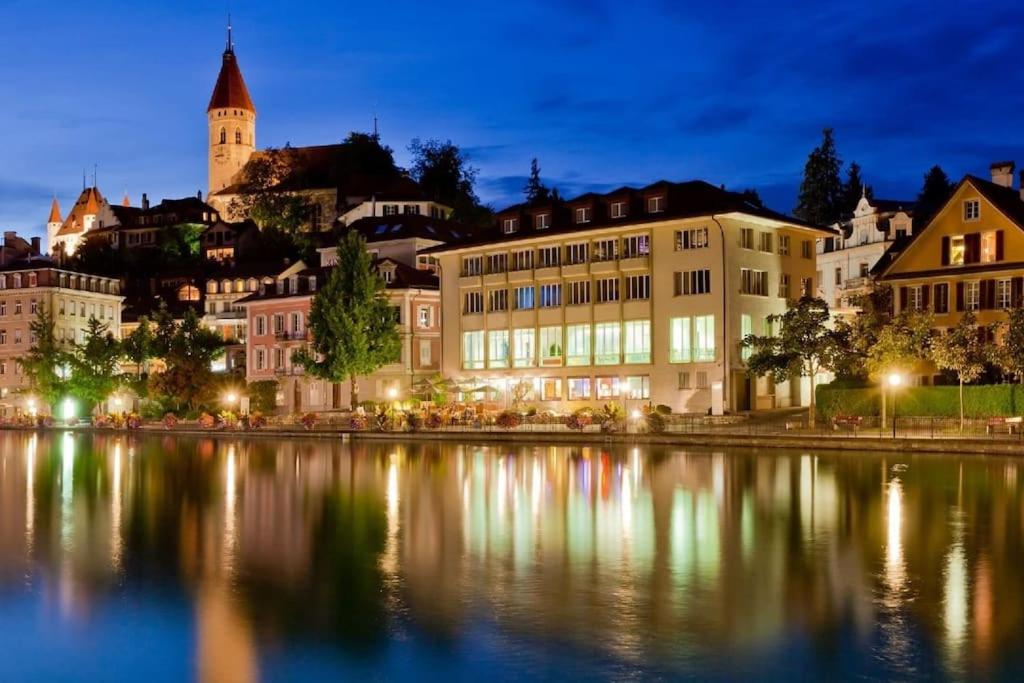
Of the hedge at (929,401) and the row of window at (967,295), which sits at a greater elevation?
the row of window at (967,295)

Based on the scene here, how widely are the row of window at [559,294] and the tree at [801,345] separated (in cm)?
1198

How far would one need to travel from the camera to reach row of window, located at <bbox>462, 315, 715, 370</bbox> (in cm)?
6962

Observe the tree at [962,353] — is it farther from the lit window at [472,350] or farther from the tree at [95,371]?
the tree at [95,371]

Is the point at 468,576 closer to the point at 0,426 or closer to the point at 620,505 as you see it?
the point at 620,505

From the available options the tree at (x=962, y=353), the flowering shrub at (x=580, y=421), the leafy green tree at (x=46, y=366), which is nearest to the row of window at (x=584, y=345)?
the flowering shrub at (x=580, y=421)

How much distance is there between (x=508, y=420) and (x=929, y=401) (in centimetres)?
2061

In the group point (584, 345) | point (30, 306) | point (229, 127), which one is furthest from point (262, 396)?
point (229, 127)

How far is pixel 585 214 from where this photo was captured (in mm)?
76750

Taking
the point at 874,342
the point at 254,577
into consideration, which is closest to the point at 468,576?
the point at 254,577

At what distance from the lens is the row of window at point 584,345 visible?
69625 millimetres

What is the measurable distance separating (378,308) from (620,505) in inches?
1972

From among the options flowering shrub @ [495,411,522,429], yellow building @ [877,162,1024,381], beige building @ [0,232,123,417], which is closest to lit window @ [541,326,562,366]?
flowering shrub @ [495,411,522,429]

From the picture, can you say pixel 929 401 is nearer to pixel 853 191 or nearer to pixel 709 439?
pixel 709 439

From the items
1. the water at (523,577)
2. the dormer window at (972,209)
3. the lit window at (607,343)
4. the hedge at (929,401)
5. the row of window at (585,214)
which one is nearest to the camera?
the water at (523,577)
